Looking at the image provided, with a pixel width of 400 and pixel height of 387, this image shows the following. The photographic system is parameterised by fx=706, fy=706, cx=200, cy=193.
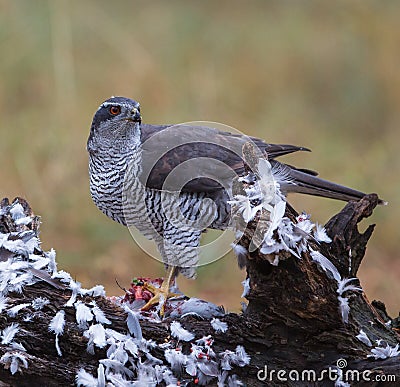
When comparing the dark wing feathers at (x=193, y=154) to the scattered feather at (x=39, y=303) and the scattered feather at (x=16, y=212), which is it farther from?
the scattered feather at (x=39, y=303)

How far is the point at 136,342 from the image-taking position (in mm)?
2625

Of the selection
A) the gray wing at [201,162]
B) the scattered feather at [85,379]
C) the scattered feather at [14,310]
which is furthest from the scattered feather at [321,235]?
the scattered feather at [14,310]

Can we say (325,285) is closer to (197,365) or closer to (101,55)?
(197,365)

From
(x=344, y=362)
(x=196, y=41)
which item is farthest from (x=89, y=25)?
(x=344, y=362)

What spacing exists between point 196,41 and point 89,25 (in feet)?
5.07

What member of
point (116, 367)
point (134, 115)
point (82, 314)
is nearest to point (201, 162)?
point (134, 115)

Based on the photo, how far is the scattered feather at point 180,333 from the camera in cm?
269

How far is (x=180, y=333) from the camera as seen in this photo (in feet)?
8.86

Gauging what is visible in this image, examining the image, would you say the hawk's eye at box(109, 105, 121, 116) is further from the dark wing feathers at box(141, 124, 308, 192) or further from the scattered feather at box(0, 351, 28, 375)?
the scattered feather at box(0, 351, 28, 375)

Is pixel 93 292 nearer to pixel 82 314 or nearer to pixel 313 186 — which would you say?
pixel 82 314

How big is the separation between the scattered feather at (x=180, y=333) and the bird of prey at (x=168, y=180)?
42 cm

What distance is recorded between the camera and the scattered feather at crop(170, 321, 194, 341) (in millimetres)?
2688

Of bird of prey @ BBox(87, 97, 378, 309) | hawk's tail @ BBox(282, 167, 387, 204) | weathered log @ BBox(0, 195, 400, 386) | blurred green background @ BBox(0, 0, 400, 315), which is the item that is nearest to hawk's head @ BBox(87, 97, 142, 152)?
bird of prey @ BBox(87, 97, 378, 309)

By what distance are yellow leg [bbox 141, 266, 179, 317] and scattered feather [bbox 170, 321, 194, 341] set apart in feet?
0.89
